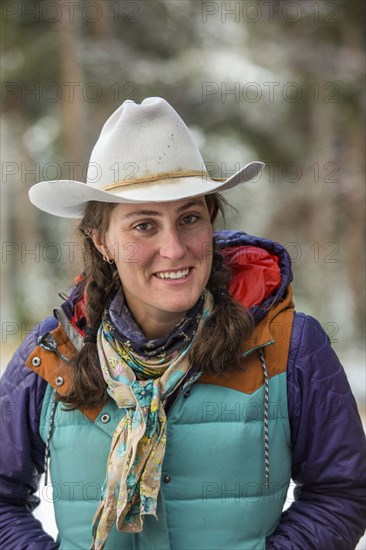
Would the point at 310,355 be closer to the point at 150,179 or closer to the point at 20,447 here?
the point at 150,179

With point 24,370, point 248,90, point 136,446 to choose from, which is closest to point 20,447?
point 24,370

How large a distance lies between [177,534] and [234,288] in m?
0.65

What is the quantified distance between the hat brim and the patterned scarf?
0.40m

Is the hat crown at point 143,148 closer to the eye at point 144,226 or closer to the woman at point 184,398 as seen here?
the woman at point 184,398

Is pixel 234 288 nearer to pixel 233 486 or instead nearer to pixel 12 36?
pixel 233 486

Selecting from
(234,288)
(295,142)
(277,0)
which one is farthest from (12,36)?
(234,288)

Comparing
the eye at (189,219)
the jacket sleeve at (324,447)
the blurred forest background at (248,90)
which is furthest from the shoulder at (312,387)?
the blurred forest background at (248,90)

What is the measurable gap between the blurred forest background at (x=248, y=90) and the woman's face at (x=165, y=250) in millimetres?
5047

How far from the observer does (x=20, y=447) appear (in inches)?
78.6

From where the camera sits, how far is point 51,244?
34.5 ft

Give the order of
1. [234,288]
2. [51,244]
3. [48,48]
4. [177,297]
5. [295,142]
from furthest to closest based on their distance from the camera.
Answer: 1. [51,244]
2. [295,142]
3. [48,48]
4. [234,288]
5. [177,297]

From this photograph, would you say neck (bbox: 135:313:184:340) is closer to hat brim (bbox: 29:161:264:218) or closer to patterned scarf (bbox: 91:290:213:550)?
patterned scarf (bbox: 91:290:213:550)

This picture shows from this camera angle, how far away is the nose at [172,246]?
1.79m

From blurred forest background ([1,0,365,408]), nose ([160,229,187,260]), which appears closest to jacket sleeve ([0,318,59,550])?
nose ([160,229,187,260])
